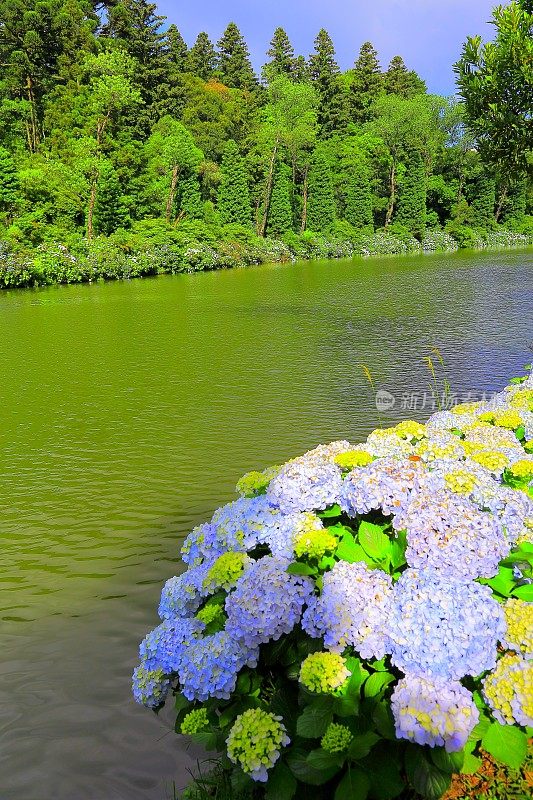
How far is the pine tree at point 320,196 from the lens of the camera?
48031 mm

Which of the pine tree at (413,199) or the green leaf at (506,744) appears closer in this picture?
the green leaf at (506,744)

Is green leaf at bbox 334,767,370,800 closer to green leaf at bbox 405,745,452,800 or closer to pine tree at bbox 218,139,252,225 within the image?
green leaf at bbox 405,745,452,800

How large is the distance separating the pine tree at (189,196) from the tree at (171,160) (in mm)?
370

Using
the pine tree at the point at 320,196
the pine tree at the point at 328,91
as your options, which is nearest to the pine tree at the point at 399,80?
the pine tree at the point at 328,91

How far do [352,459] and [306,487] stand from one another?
1.02 feet

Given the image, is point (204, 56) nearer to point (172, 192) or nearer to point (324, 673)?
point (172, 192)

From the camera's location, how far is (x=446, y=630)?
1.71m

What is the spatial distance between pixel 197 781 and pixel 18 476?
185 inches

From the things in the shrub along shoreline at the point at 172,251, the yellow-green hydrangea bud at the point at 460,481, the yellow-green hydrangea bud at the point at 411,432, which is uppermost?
the shrub along shoreline at the point at 172,251

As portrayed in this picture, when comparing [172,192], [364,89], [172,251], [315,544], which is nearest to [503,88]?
[315,544]

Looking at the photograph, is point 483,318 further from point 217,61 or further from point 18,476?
point 217,61

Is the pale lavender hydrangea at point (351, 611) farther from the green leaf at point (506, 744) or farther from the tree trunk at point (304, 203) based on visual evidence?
the tree trunk at point (304, 203)

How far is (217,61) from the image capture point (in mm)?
64000

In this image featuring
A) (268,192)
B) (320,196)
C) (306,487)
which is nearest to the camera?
(306,487)
